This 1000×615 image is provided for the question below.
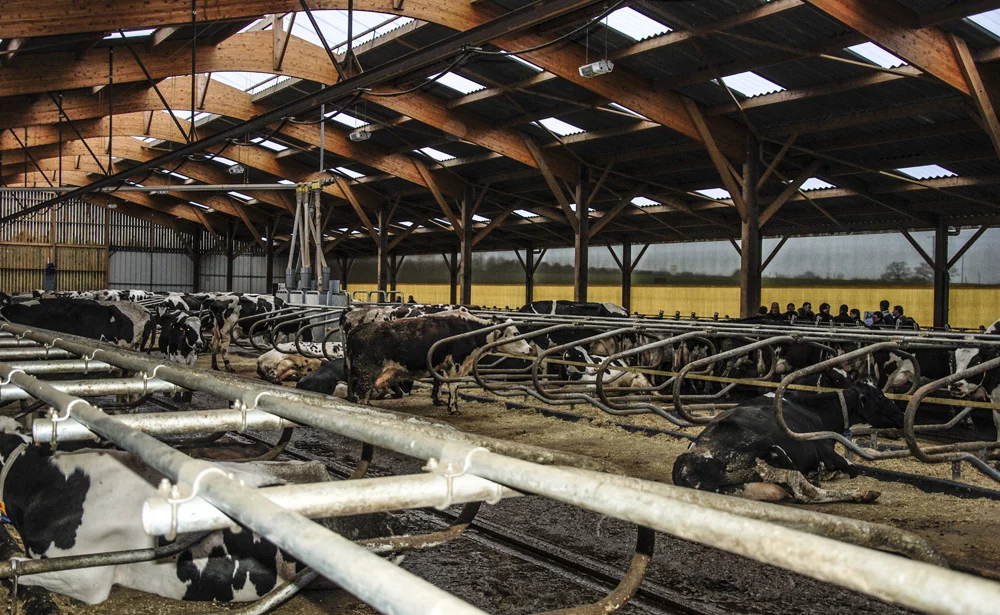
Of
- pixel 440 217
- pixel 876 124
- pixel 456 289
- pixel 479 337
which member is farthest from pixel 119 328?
pixel 456 289

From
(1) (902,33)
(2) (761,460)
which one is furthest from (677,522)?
A: (1) (902,33)

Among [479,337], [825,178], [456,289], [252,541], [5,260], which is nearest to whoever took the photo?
[252,541]

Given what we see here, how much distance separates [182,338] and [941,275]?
17.1 m

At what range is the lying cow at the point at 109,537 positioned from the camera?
141 inches

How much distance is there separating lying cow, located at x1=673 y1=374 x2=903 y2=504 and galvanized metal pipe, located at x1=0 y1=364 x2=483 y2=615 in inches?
202

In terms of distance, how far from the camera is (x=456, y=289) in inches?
1486

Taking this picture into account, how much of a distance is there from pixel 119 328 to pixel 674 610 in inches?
530

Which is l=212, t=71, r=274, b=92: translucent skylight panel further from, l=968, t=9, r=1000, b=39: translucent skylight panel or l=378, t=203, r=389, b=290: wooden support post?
l=968, t=9, r=1000, b=39: translucent skylight panel

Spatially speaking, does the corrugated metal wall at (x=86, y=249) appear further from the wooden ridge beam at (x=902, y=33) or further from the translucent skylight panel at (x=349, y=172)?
the wooden ridge beam at (x=902, y=33)

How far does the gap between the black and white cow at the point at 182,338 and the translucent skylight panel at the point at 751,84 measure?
10.4m

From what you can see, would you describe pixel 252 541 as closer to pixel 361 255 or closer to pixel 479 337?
pixel 479 337

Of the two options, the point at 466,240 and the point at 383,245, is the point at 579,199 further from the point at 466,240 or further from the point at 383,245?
the point at 383,245

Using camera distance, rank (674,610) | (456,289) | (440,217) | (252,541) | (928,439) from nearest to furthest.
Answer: (252,541), (674,610), (928,439), (440,217), (456,289)

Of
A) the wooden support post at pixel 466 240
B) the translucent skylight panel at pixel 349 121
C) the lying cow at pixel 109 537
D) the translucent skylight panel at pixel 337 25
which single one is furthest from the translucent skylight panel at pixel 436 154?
the lying cow at pixel 109 537
